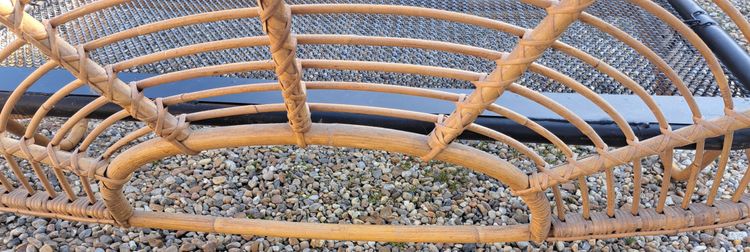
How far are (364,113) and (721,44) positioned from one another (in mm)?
926

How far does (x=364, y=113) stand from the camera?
0.83 meters

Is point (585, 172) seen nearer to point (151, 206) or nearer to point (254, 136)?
point (254, 136)

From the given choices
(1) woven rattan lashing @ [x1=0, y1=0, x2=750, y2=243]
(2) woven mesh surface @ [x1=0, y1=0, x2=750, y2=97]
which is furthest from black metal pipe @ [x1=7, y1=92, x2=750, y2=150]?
(2) woven mesh surface @ [x1=0, y1=0, x2=750, y2=97]

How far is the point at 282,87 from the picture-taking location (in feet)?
2.23

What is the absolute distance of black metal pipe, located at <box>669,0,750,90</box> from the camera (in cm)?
116

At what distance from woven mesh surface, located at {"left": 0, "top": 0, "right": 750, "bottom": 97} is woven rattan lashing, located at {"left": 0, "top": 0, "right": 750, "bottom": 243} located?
1.03 ft

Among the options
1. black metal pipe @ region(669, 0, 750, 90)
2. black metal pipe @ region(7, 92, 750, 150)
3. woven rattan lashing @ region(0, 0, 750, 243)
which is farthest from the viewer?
black metal pipe @ region(669, 0, 750, 90)

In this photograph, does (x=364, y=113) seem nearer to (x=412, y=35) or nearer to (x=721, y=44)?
(x=412, y=35)

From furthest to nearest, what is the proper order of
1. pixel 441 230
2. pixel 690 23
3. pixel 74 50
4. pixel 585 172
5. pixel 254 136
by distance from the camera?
pixel 690 23, pixel 441 230, pixel 585 172, pixel 254 136, pixel 74 50

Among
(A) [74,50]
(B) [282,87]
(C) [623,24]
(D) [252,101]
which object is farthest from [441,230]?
(C) [623,24]

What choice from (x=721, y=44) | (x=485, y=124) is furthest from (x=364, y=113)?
(x=721, y=44)

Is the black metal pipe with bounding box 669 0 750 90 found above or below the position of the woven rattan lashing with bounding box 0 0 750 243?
above

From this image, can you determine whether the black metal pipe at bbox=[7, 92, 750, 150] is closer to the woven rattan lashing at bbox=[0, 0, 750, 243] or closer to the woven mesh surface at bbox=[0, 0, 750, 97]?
the woven rattan lashing at bbox=[0, 0, 750, 243]

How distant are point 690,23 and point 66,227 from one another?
170 cm
